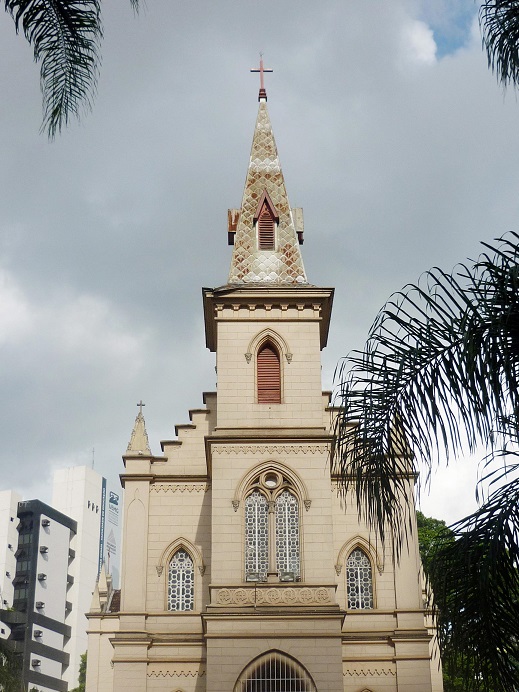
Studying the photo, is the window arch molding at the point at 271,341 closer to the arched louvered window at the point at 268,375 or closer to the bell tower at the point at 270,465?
the bell tower at the point at 270,465

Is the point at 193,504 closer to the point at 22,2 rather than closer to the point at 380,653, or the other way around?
the point at 380,653

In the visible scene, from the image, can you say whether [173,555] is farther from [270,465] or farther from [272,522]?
[270,465]

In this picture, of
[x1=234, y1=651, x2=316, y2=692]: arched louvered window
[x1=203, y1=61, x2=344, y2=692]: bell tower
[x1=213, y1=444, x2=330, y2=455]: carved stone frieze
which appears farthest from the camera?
[x1=213, y1=444, x2=330, y2=455]: carved stone frieze

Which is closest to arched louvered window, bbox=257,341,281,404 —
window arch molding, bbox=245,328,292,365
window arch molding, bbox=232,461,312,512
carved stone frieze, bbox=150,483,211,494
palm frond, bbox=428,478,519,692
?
window arch molding, bbox=245,328,292,365

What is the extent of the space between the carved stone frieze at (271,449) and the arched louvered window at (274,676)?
5.62 meters

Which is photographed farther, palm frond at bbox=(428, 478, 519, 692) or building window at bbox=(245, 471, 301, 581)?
building window at bbox=(245, 471, 301, 581)

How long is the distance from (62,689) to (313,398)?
72299 millimetres

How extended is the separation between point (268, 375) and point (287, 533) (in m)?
5.10

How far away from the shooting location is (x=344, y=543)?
100ft

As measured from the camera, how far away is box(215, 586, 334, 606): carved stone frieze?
27703 mm

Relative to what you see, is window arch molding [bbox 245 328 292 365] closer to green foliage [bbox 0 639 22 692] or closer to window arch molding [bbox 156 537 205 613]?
window arch molding [bbox 156 537 205 613]

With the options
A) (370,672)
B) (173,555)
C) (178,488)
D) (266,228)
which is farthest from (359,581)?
(266,228)

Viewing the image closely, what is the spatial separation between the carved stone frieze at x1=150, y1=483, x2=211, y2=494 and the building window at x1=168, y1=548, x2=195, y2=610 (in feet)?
6.01

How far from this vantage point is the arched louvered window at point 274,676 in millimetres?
26891
